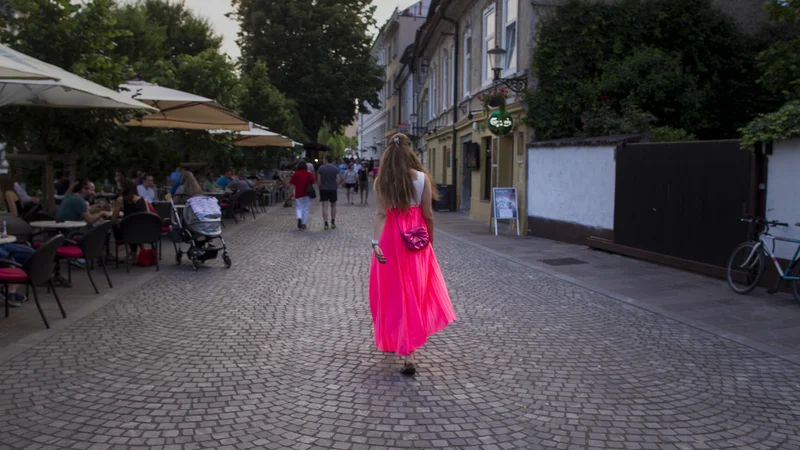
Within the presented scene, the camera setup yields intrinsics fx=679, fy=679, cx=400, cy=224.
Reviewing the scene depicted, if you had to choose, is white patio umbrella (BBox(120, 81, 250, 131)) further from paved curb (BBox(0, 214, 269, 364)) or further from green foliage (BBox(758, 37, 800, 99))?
green foliage (BBox(758, 37, 800, 99))

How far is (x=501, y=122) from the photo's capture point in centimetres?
1611

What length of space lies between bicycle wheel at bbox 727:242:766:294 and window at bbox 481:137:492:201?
11.6 meters

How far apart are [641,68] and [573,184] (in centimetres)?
306

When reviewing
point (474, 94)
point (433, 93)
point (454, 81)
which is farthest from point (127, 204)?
point (433, 93)

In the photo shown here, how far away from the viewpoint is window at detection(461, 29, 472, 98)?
21.6 m

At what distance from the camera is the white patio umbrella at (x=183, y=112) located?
12500 mm

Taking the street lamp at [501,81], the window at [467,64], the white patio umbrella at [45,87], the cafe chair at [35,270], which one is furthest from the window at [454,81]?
the cafe chair at [35,270]

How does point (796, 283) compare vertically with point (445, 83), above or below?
below

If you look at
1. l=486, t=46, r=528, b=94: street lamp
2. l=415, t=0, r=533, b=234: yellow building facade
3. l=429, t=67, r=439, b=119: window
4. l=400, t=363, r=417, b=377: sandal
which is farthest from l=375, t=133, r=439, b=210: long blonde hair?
l=429, t=67, r=439, b=119: window

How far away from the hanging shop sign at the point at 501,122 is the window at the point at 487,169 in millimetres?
3703

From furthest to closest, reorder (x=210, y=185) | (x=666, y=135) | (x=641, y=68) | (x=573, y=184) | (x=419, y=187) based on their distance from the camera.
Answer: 1. (x=210, y=185)
2. (x=641, y=68)
3. (x=573, y=184)
4. (x=666, y=135)
5. (x=419, y=187)

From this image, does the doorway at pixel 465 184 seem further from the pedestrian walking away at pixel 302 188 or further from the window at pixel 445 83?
the pedestrian walking away at pixel 302 188

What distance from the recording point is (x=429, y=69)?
31141 mm

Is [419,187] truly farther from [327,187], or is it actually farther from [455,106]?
[455,106]
